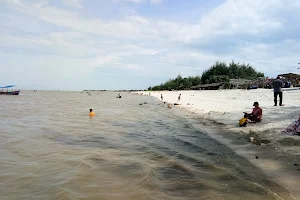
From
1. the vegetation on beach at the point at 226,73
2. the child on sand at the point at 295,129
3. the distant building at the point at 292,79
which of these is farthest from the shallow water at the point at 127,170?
the vegetation on beach at the point at 226,73

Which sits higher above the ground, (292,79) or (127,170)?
(292,79)

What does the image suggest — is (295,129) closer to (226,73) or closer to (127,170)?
(127,170)

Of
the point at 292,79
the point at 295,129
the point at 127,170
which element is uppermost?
the point at 292,79

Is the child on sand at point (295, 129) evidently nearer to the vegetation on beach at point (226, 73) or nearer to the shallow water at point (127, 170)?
the shallow water at point (127, 170)

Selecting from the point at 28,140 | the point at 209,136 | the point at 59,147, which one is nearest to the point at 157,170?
the point at 59,147

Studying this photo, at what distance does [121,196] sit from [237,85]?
1914 inches

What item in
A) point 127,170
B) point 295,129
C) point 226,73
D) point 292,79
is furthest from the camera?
point 226,73

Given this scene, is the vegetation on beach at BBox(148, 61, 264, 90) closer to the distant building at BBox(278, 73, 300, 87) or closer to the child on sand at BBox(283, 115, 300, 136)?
the distant building at BBox(278, 73, 300, 87)

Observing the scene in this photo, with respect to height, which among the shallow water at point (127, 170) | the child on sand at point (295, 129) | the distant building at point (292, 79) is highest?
the distant building at point (292, 79)

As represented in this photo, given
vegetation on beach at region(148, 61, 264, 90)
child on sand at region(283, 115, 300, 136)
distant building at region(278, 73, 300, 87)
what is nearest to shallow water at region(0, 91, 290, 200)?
child on sand at region(283, 115, 300, 136)

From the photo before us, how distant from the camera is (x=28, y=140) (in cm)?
955

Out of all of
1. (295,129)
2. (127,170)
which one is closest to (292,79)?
(295,129)

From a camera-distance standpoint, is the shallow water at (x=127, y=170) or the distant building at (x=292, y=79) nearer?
the shallow water at (x=127, y=170)

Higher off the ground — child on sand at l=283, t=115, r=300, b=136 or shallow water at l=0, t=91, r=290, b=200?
child on sand at l=283, t=115, r=300, b=136
